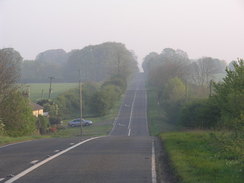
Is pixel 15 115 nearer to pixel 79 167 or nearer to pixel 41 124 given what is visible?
pixel 41 124

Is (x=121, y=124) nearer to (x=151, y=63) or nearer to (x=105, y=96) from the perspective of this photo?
(x=105, y=96)

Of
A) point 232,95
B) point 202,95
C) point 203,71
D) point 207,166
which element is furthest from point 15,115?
point 203,71

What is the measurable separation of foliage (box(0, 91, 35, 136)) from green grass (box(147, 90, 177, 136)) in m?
16.7

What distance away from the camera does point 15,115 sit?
3959cm

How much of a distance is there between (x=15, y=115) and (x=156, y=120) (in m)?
36.6

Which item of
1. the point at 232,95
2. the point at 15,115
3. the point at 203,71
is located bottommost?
the point at 15,115

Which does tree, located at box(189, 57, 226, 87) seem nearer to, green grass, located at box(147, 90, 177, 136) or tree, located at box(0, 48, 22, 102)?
green grass, located at box(147, 90, 177, 136)

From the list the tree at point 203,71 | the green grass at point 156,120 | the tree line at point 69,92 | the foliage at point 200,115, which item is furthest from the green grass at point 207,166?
the tree at point 203,71

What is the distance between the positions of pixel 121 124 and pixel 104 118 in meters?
11.8

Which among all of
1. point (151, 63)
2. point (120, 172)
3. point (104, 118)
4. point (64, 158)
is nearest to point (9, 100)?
point (64, 158)

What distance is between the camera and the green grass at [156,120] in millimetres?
60938

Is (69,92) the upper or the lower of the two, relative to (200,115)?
upper

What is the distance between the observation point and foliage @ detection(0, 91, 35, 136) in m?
39.0

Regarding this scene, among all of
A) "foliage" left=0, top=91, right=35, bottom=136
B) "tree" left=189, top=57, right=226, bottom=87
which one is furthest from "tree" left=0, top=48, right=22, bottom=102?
"tree" left=189, top=57, right=226, bottom=87
